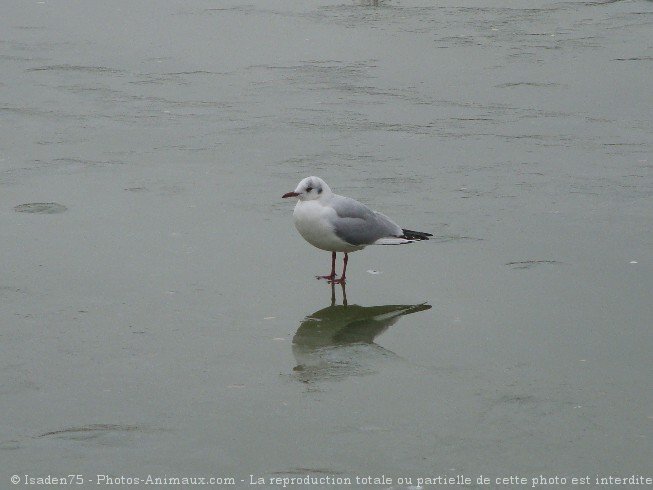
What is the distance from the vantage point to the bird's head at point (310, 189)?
6.26 m

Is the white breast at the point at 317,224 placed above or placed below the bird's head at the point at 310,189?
below

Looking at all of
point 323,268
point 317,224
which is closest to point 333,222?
point 317,224

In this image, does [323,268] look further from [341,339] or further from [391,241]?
[341,339]

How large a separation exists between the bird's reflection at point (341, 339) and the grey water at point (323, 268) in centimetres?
2

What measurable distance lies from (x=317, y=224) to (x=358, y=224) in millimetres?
256

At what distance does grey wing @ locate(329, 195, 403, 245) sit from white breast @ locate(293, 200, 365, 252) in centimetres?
3

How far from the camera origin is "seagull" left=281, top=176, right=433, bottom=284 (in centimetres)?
622

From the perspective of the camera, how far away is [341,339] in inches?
217

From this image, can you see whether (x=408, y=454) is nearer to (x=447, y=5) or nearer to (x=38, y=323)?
(x=38, y=323)

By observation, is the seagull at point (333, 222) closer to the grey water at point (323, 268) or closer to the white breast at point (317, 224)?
the white breast at point (317, 224)

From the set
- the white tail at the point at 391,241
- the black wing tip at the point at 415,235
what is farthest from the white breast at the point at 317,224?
the black wing tip at the point at 415,235

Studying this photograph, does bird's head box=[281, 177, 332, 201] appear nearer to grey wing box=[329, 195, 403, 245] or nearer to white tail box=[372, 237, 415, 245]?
grey wing box=[329, 195, 403, 245]

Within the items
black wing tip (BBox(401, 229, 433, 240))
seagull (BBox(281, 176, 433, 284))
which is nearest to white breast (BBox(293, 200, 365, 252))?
seagull (BBox(281, 176, 433, 284))

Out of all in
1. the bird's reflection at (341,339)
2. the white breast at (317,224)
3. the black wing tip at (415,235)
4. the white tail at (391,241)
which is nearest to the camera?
the bird's reflection at (341,339)
